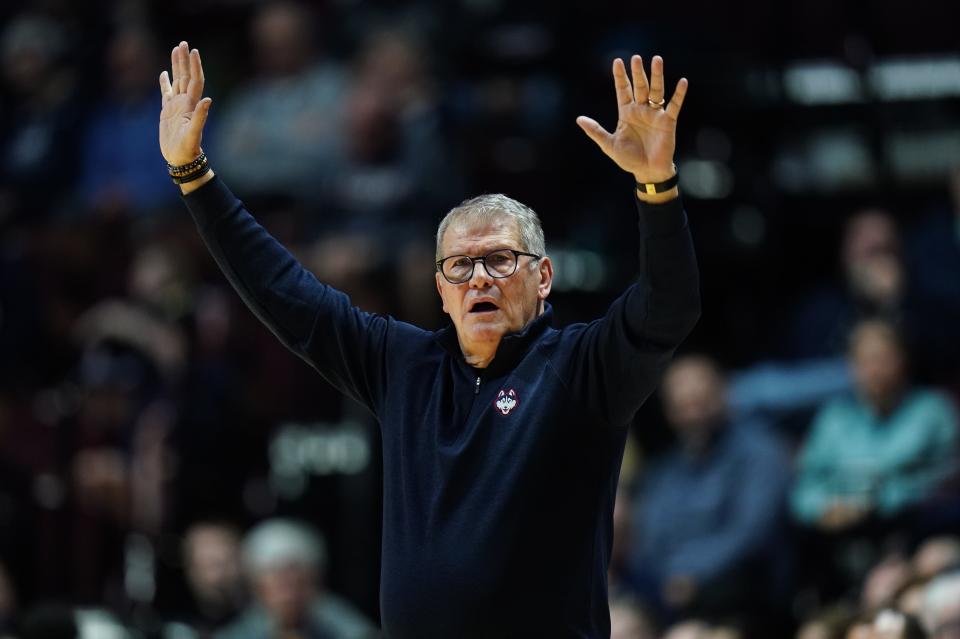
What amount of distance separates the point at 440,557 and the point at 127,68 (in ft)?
24.9

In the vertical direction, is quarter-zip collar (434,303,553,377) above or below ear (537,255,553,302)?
below

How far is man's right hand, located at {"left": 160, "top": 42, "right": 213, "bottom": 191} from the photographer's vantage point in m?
3.80

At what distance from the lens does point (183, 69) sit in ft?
12.9

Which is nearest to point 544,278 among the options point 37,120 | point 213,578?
point 213,578

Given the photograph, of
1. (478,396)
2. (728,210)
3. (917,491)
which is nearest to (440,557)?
(478,396)

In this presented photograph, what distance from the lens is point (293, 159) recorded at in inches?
380

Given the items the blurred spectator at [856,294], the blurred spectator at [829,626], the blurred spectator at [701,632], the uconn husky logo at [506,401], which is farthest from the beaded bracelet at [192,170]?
the blurred spectator at [856,294]

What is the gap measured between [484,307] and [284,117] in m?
6.42

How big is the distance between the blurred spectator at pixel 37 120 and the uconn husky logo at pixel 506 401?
23.3 ft

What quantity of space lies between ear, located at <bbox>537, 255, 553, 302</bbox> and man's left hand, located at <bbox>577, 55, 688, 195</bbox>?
1.45 ft

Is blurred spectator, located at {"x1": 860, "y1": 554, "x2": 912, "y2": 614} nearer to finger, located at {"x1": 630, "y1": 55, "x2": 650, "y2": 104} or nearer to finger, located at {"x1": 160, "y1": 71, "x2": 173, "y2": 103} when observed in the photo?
finger, located at {"x1": 630, "y1": 55, "x2": 650, "y2": 104}

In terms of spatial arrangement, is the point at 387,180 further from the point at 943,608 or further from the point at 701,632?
the point at 943,608

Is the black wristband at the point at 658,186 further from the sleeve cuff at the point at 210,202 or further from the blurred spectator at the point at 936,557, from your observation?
the blurred spectator at the point at 936,557

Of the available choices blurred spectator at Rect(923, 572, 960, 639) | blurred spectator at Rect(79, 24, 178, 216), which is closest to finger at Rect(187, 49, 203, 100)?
blurred spectator at Rect(923, 572, 960, 639)
